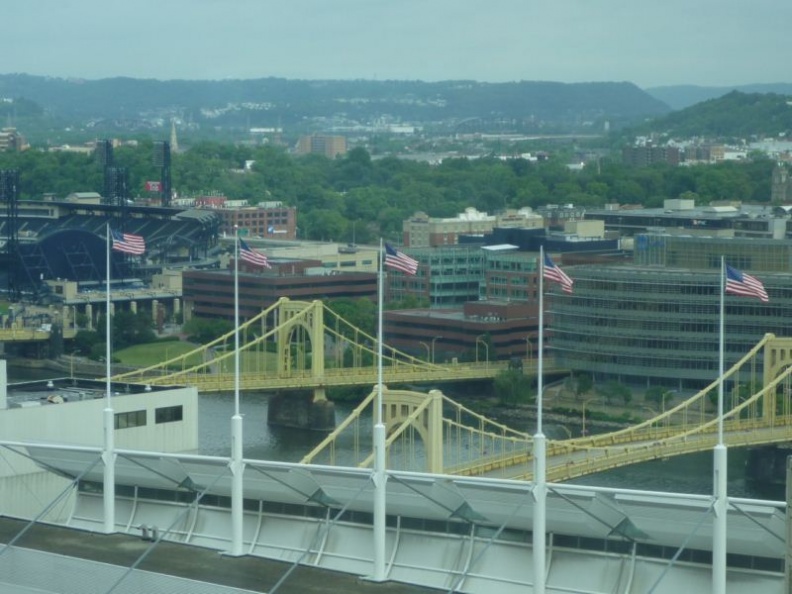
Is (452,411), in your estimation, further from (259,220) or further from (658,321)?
(259,220)

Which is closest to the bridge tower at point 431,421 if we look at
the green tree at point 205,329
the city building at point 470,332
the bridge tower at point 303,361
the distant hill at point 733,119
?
the bridge tower at point 303,361

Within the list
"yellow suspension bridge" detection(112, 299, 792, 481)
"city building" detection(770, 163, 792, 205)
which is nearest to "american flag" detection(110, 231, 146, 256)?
"yellow suspension bridge" detection(112, 299, 792, 481)

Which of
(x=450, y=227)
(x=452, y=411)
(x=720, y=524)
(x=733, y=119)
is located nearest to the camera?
(x=720, y=524)

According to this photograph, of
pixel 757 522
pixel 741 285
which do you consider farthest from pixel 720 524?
pixel 741 285

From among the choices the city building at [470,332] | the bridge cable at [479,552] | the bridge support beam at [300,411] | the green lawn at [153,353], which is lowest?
the green lawn at [153,353]

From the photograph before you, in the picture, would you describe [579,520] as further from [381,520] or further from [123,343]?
[123,343]

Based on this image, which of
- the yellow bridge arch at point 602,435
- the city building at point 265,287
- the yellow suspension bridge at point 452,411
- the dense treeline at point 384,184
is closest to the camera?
the yellow bridge arch at point 602,435

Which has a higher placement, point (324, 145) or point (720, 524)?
point (720, 524)

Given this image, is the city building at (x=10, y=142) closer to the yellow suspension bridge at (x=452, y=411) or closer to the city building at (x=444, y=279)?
the city building at (x=444, y=279)
